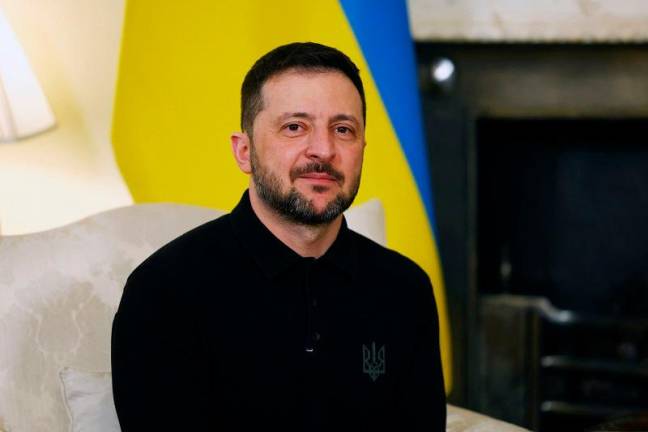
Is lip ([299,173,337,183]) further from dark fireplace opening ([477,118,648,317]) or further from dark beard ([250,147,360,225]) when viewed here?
dark fireplace opening ([477,118,648,317])

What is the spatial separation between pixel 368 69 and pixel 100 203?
25.7 inches

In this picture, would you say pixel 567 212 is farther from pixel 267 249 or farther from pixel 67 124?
pixel 267 249

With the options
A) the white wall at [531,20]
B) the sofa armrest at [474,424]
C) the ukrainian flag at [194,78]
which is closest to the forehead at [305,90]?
the ukrainian flag at [194,78]

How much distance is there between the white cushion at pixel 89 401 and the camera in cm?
138

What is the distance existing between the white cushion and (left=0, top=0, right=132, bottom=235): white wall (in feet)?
1.98

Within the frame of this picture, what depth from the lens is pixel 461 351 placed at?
3240mm

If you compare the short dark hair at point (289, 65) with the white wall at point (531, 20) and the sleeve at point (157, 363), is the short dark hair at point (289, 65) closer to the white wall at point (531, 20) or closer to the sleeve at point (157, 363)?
the sleeve at point (157, 363)

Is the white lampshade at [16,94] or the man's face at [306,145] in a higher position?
the white lampshade at [16,94]

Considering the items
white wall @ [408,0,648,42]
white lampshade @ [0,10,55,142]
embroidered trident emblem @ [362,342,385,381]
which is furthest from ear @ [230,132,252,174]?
white wall @ [408,0,648,42]

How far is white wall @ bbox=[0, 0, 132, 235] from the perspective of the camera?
189cm

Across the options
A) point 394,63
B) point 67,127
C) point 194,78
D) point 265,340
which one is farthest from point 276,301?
→ point 394,63

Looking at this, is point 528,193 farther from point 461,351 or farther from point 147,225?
point 147,225

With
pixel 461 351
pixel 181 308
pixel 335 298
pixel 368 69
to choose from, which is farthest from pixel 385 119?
pixel 461 351

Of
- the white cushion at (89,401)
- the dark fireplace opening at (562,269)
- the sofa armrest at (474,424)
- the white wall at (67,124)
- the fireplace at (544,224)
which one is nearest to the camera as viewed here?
the white cushion at (89,401)
